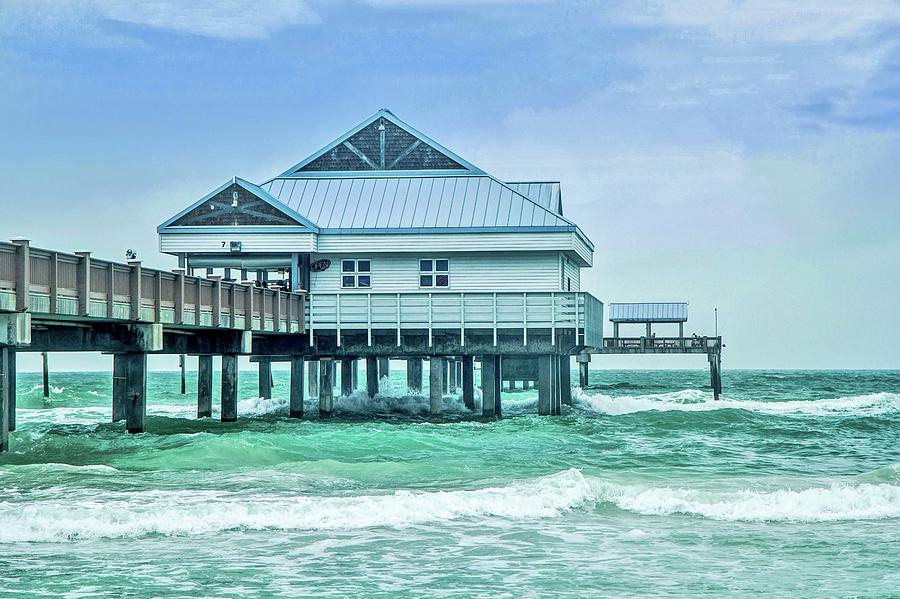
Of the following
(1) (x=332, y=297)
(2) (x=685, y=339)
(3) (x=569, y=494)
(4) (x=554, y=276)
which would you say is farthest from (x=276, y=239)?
(2) (x=685, y=339)

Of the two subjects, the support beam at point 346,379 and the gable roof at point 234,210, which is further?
the support beam at point 346,379

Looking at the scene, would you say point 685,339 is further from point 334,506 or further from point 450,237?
point 334,506

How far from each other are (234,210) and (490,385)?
9698 mm

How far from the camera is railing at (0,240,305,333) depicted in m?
22.6

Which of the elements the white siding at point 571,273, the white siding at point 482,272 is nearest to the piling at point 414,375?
the white siding at point 571,273

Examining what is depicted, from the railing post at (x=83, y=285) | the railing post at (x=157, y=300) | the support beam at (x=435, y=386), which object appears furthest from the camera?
the support beam at (x=435, y=386)

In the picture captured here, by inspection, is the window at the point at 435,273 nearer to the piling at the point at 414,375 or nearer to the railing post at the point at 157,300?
the railing post at the point at 157,300

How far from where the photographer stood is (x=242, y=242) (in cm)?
3831

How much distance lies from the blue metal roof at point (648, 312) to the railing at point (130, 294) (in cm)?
3812

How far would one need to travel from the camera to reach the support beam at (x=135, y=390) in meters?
29.2

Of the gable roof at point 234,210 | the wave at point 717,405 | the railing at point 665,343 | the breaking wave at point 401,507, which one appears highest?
the gable roof at point 234,210

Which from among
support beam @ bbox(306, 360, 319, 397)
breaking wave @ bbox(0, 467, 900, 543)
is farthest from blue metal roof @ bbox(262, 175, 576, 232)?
breaking wave @ bbox(0, 467, 900, 543)

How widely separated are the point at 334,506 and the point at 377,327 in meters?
17.3

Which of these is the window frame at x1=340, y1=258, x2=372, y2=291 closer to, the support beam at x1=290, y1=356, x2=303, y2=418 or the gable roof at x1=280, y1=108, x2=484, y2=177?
the support beam at x1=290, y1=356, x2=303, y2=418
